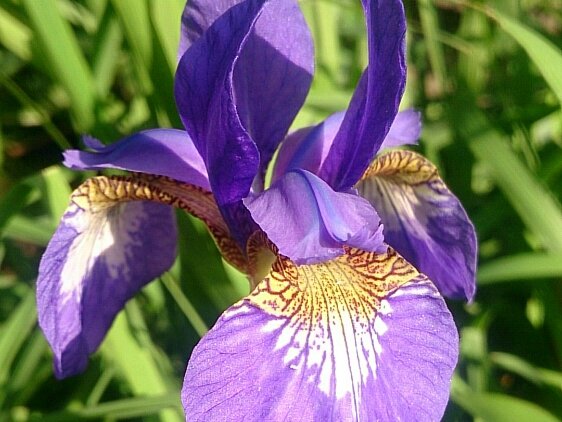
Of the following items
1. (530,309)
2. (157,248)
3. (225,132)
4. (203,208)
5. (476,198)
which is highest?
(225,132)

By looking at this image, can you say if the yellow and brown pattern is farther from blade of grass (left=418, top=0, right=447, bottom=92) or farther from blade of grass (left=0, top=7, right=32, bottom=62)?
blade of grass (left=0, top=7, right=32, bottom=62)

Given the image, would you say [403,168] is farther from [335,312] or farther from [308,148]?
[335,312]

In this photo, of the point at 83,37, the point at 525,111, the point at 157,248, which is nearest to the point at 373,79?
the point at 157,248

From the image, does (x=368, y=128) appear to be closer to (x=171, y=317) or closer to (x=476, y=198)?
(x=171, y=317)

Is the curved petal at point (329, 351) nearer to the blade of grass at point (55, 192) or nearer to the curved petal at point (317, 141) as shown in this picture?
the curved petal at point (317, 141)

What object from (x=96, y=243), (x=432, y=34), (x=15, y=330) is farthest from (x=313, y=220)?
(x=432, y=34)

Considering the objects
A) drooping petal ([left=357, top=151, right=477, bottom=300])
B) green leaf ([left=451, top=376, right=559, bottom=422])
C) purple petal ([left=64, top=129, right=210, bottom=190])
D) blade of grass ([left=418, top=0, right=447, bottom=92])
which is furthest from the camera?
blade of grass ([left=418, top=0, right=447, bottom=92])

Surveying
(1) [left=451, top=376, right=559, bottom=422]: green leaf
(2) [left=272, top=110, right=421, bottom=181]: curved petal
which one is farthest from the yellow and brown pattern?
(1) [left=451, top=376, right=559, bottom=422]: green leaf
